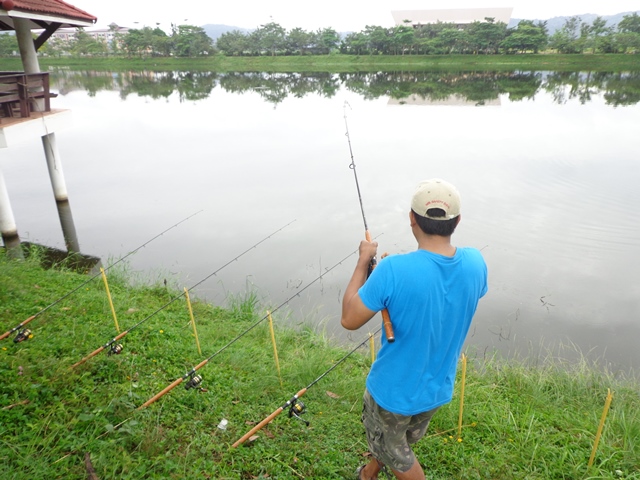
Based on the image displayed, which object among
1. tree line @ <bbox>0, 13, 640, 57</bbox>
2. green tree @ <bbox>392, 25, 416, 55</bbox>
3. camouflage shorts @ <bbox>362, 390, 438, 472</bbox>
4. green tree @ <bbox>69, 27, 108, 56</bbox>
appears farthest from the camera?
green tree @ <bbox>69, 27, 108, 56</bbox>

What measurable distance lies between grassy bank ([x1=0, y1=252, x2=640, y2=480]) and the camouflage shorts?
2.43 ft

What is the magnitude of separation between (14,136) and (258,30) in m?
56.8

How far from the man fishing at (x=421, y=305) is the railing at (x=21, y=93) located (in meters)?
7.66

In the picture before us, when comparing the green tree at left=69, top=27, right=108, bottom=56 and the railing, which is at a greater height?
the green tree at left=69, top=27, right=108, bottom=56

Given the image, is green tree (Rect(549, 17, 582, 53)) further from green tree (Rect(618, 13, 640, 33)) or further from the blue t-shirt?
the blue t-shirt

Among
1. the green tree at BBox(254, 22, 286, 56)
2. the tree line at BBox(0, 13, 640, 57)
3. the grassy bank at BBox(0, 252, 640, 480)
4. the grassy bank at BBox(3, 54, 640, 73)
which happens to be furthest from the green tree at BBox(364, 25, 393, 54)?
the grassy bank at BBox(0, 252, 640, 480)

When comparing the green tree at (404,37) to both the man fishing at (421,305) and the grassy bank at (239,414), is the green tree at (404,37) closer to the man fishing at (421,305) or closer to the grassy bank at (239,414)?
the grassy bank at (239,414)

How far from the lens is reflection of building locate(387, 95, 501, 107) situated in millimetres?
22031

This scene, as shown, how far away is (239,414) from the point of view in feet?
10.2

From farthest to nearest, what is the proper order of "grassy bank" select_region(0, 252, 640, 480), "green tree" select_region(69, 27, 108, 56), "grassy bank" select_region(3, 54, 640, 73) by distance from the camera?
"green tree" select_region(69, 27, 108, 56) < "grassy bank" select_region(3, 54, 640, 73) < "grassy bank" select_region(0, 252, 640, 480)

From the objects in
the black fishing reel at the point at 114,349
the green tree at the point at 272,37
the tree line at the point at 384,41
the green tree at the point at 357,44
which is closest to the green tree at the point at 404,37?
the tree line at the point at 384,41

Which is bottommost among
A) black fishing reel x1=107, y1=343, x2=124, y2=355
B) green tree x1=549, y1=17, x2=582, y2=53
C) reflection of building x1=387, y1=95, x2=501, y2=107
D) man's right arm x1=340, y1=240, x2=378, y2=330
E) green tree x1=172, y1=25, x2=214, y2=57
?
black fishing reel x1=107, y1=343, x2=124, y2=355

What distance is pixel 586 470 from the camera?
259cm

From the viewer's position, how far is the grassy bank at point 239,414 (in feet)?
8.37
